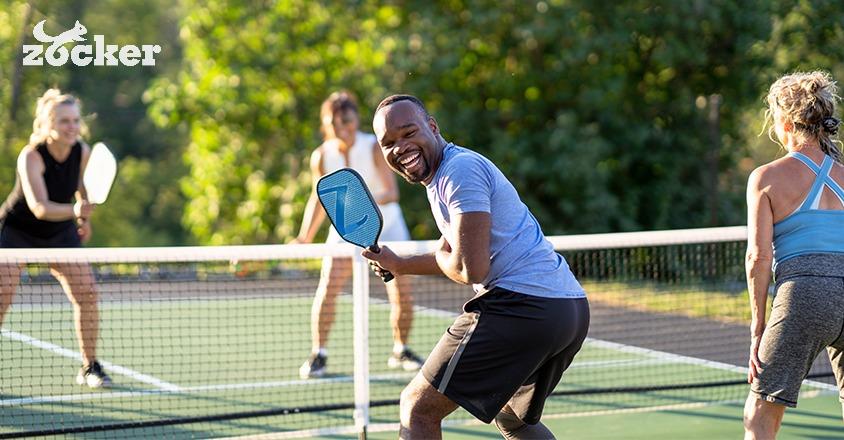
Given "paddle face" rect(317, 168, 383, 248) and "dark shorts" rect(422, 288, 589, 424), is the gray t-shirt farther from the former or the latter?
"paddle face" rect(317, 168, 383, 248)

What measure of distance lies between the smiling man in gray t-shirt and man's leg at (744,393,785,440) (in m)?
0.83

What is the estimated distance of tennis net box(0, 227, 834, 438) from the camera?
6.76m

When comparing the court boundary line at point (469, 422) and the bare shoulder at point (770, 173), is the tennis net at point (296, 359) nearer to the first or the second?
the court boundary line at point (469, 422)

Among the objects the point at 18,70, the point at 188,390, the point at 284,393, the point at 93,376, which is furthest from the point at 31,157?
the point at 18,70

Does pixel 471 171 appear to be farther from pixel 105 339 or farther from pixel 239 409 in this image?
pixel 105 339

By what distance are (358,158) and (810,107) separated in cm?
442

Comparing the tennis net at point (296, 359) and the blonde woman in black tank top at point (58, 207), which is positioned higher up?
the blonde woman in black tank top at point (58, 207)

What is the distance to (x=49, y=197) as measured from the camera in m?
8.07

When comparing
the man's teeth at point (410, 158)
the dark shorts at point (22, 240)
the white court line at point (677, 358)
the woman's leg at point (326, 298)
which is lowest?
the white court line at point (677, 358)

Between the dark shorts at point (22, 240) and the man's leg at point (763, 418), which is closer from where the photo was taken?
the man's leg at point (763, 418)

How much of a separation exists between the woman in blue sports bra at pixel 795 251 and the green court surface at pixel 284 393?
2.02m

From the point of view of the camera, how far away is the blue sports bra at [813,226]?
4.73 metres

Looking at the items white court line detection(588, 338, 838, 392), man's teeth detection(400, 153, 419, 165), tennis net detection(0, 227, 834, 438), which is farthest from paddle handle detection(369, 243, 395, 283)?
white court line detection(588, 338, 838, 392)

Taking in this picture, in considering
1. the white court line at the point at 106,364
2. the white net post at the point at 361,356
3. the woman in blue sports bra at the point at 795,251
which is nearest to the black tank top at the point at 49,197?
the white court line at the point at 106,364
